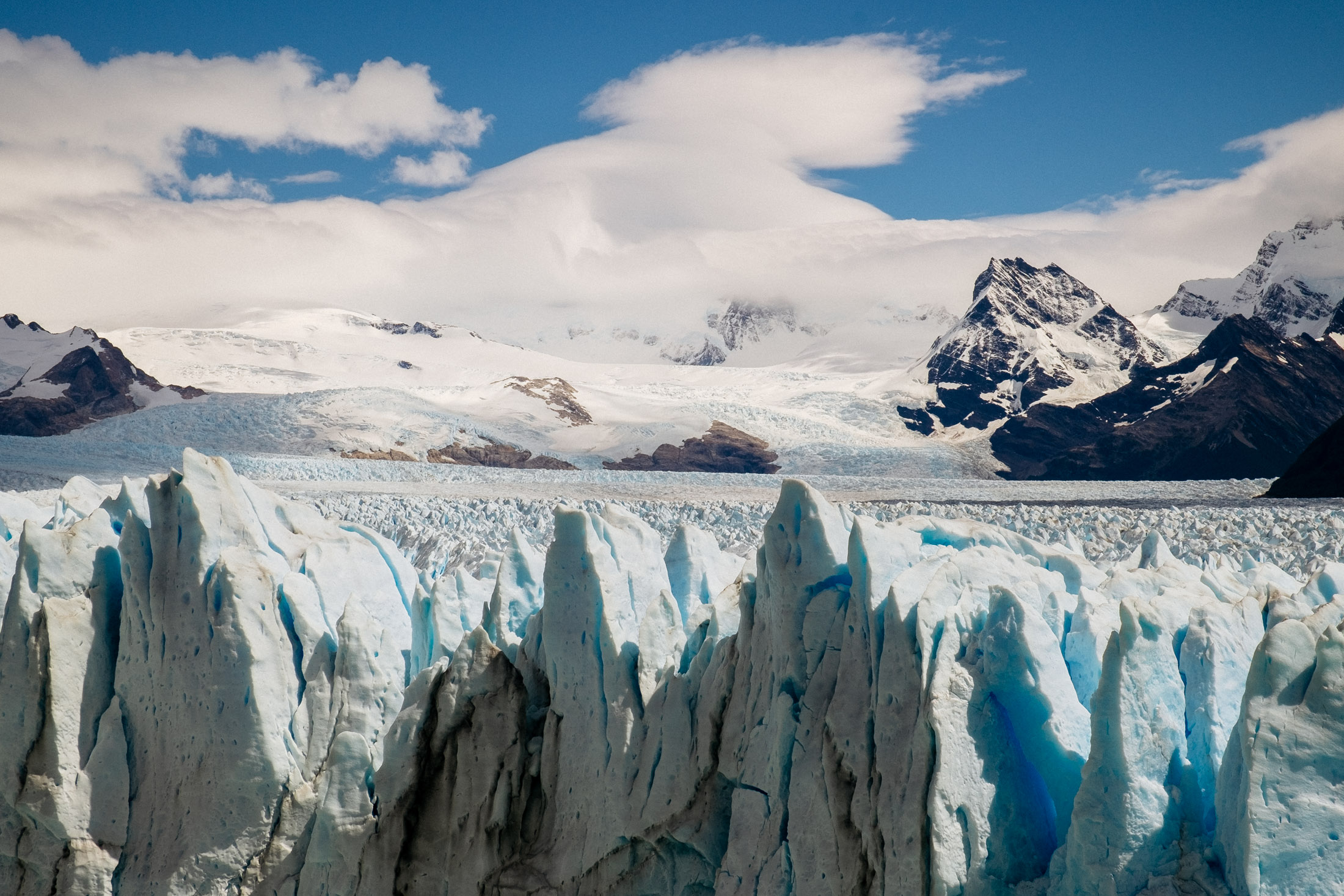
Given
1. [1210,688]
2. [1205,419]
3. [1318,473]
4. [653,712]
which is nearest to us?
[1210,688]

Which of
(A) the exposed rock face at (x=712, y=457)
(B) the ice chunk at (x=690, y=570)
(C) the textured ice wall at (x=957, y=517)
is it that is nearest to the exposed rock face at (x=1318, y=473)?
(C) the textured ice wall at (x=957, y=517)

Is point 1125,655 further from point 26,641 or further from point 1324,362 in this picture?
point 1324,362

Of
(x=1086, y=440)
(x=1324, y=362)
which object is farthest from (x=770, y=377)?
(x=1324, y=362)

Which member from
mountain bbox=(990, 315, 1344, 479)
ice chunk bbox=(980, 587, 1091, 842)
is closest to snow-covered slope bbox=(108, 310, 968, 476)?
mountain bbox=(990, 315, 1344, 479)

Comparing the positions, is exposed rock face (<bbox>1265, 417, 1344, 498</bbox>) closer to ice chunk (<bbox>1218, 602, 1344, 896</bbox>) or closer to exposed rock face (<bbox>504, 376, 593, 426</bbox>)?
ice chunk (<bbox>1218, 602, 1344, 896</bbox>)

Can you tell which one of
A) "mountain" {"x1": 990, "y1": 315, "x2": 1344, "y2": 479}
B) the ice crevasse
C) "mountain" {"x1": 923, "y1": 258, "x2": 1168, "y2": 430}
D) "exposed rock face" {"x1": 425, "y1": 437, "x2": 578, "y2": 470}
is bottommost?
the ice crevasse

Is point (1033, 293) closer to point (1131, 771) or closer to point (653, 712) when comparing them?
point (653, 712)

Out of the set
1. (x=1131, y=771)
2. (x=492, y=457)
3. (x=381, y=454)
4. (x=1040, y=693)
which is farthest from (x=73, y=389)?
(x=1131, y=771)
